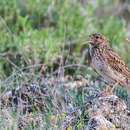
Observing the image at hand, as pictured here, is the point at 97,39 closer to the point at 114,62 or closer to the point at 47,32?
the point at 114,62

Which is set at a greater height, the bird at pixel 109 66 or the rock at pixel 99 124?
the bird at pixel 109 66

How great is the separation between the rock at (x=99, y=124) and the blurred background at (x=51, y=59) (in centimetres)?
20

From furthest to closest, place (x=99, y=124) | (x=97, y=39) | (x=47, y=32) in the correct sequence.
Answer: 1. (x=47, y=32)
2. (x=97, y=39)
3. (x=99, y=124)

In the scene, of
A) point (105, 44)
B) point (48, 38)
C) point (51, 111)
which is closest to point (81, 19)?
point (48, 38)

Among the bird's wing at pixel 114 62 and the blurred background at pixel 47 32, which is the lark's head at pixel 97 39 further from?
the blurred background at pixel 47 32

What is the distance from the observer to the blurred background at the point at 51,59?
5699 mm

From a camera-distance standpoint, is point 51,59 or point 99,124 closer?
point 99,124

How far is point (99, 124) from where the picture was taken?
4949 millimetres

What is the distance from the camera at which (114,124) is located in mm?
5352

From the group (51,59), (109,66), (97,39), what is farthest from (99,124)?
(51,59)

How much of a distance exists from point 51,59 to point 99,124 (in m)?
3.67

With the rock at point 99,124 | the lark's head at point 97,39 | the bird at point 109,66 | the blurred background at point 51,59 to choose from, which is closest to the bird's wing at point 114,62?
the bird at point 109,66

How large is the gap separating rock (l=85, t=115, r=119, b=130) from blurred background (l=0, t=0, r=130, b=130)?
0.20 meters

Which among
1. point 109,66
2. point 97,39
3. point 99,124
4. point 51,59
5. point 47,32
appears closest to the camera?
point 99,124
